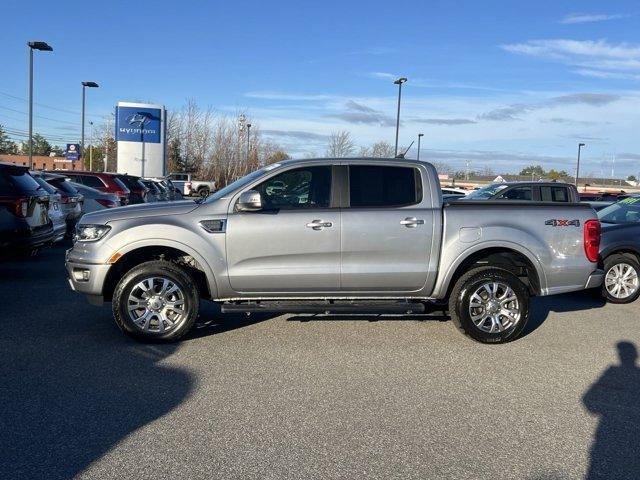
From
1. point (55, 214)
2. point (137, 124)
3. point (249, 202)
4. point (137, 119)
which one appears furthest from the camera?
point (137, 124)

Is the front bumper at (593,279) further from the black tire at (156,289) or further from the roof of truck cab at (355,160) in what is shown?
the black tire at (156,289)

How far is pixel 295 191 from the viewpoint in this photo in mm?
6453

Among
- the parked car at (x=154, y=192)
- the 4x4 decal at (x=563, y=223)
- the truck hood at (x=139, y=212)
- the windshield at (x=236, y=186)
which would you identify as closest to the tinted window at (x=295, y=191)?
the windshield at (x=236, y=186)

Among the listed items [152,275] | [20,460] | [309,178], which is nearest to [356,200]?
[309,178]

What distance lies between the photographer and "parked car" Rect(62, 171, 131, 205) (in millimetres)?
16328

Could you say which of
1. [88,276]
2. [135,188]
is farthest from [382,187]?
[135,188]

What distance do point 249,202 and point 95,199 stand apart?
10.5m

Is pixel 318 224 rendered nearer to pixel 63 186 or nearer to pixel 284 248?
pixel 284 248

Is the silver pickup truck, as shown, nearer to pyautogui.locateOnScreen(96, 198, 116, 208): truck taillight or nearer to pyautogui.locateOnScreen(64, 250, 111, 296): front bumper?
pyautogui.locateOnScreen(64, 250, 111, 296): front bumper

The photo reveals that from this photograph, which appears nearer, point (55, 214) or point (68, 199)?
point (55, 214)

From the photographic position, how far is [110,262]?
620 cm

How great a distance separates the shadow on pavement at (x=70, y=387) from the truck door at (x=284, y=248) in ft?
3.72

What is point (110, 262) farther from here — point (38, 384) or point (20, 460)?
point (20, 460)

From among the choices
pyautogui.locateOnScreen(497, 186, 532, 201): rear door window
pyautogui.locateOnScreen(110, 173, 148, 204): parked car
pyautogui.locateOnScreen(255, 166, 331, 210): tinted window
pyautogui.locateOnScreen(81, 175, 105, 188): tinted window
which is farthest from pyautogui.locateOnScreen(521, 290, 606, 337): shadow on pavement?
pyautogui.locateOnScreen(110, 173, 148, 204): parked car
